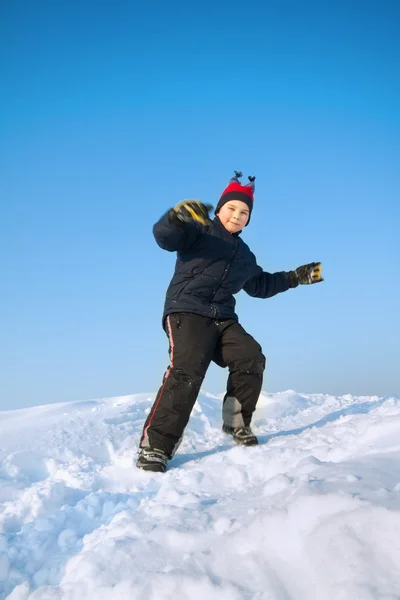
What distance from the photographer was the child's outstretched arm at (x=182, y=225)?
340 cm

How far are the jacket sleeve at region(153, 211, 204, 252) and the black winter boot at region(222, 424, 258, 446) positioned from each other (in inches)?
61.6

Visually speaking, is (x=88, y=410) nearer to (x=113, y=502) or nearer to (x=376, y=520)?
(x=113, y=502)

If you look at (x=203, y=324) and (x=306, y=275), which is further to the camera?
(x=306, y=275)

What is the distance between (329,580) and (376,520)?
0.23 metres

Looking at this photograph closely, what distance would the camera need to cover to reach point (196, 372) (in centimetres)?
354

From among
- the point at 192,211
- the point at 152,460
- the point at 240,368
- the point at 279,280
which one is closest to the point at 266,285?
the point at 279,280

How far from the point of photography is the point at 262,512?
5.13 ft

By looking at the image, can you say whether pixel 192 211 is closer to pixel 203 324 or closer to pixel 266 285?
pixel 203 324

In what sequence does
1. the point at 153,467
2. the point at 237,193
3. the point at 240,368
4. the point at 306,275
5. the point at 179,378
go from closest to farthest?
the point at 153,467, the point at 179,378, the point at 240,368, the point at 237,193, the point at 306,275

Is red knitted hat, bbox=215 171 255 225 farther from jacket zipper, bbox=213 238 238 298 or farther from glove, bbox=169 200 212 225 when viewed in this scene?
glove, bbox=169 200 212 225

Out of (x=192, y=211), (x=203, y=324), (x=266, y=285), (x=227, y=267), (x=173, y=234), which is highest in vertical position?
(x=192, y=211)

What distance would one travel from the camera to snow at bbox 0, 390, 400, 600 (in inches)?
49.2

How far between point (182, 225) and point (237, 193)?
1.06 m

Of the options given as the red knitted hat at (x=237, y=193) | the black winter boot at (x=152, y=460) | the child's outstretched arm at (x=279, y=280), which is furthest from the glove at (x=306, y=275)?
the black winter boot at (x=152, y=460)
